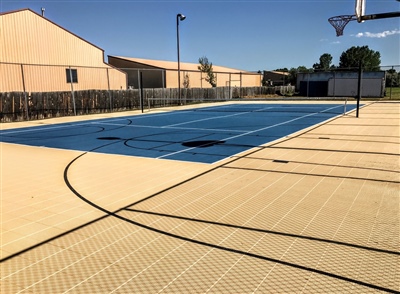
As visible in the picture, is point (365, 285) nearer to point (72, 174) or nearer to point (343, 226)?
point (343, 226)

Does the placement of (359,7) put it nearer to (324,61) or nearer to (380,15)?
(380,15)

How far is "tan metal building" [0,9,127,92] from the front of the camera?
1054 inches

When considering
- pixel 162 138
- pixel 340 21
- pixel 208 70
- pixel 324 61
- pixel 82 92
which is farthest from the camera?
pixel 324 61

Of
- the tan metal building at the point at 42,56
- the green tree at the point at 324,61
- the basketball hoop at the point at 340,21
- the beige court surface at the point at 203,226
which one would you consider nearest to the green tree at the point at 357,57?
the green tree at the point at 324,61

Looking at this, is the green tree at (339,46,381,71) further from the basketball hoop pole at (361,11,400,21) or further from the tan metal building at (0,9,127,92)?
the basketball hoop pole at (361,11,400,21)

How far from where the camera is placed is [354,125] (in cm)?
1494

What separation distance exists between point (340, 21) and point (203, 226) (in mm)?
10140

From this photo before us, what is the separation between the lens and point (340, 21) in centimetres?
1180

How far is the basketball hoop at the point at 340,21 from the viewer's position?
36.5ft

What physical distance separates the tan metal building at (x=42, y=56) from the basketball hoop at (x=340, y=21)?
16.9 m

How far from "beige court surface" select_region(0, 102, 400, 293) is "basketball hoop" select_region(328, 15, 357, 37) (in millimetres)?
5199

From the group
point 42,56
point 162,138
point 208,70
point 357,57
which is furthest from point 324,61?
point 162,138

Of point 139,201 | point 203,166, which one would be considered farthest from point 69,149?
point 139,201

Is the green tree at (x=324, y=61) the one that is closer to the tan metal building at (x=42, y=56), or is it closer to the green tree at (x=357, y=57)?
the green tree at (x=357, y=57)
